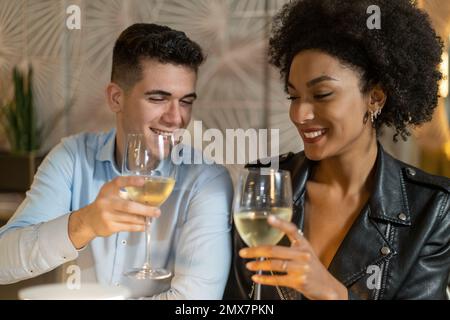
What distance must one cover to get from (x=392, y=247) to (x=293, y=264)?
337 millimetres

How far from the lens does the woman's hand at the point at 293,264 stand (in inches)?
30.0

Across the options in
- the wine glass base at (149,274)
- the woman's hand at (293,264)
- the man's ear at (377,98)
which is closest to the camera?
the woman's hand at (293,264)

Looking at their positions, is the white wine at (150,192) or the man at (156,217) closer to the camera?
the white wine at (150,192)

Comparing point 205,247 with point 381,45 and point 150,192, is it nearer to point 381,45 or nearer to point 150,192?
point 150,192

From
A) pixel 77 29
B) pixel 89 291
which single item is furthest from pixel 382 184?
pixel 77 29

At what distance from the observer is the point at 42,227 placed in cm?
101

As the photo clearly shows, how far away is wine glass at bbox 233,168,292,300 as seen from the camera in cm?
77

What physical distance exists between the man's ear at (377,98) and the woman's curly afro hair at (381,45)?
0.01 m

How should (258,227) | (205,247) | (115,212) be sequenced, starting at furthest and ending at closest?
1. (205,247)
2. (115,212)
3. (258,227)

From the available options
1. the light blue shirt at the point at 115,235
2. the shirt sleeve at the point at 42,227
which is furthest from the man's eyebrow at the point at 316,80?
the shirt sleeve at the point at 42,227

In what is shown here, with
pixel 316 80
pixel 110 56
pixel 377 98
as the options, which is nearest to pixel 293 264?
pixel 316 80

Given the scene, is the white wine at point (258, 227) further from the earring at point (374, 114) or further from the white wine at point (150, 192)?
the earring at point (374, 114)
